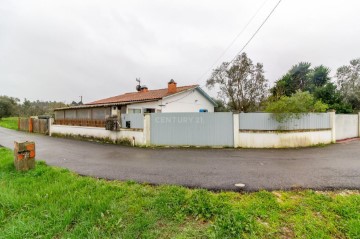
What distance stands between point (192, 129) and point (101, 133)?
24.6 ft

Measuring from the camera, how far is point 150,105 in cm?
1558

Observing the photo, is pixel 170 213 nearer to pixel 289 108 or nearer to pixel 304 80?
pixel 289 108

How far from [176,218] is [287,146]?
9107 millimetres

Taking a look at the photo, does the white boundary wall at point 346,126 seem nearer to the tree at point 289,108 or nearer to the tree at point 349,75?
the tree at point 289,108

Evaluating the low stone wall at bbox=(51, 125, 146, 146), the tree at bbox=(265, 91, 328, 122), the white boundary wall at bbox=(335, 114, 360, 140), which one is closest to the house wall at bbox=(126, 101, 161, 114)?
the low stone wall at bbox=(51, 125, 146, 146)

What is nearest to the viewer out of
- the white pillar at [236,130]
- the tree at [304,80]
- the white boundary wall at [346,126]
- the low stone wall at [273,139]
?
the low stone wall at [273,139]

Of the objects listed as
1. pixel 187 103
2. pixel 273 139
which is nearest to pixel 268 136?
pixel 273 139

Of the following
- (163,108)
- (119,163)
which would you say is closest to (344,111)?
(163,108)

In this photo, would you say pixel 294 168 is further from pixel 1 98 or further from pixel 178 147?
pixel 1 98

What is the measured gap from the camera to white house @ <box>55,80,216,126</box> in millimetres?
15305

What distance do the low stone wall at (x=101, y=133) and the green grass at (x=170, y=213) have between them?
7.08m

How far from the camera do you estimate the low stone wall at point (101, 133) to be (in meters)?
11.6

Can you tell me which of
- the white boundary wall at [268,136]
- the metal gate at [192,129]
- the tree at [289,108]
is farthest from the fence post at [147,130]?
the tree at [289,108]

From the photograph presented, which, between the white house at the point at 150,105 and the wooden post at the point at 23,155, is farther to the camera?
the white house at the point at 150,105
